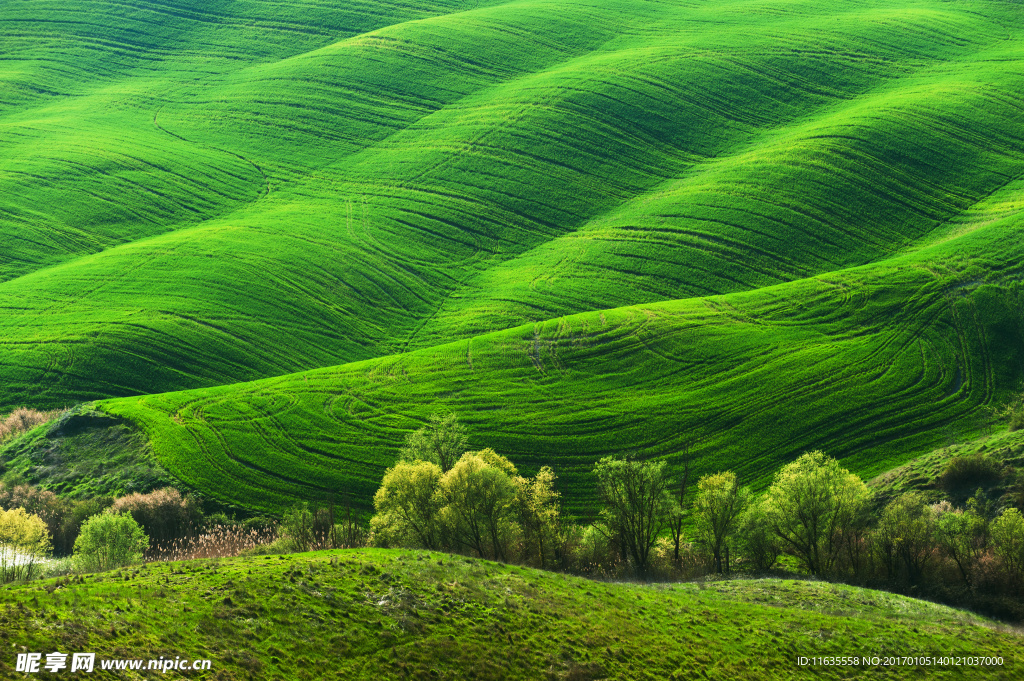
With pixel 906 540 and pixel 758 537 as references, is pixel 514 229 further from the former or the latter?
pixel 906 540

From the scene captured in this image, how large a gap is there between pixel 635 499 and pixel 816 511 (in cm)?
1140

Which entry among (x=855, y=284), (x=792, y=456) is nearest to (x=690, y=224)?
(x=855, y=284)

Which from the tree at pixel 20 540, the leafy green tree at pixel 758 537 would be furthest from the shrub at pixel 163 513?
the leafy green tree at pixel 758 537

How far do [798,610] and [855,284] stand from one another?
5375cm

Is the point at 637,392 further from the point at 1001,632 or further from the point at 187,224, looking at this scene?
the point at 187,224

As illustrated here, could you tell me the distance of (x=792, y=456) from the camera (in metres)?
66.5

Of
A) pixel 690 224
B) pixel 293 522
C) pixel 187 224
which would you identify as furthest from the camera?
pixel 187 224

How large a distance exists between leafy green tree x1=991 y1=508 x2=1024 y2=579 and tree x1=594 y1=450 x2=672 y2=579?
18.9 meters

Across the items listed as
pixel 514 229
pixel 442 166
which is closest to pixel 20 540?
pixel 514 229

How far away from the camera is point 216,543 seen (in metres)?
58.0

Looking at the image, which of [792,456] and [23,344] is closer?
[792,456]

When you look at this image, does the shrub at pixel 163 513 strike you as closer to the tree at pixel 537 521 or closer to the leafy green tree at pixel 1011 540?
the tree at pixel 537 521

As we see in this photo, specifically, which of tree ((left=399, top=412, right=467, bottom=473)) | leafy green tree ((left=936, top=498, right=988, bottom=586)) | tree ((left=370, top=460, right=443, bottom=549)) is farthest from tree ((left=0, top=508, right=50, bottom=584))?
leafy green tree ((left=936, top=498, right=988, bottom=586))

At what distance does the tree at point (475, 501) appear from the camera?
50.4 meters
